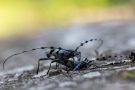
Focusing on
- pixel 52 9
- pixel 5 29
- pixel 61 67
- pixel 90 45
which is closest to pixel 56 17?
pixel 52 9

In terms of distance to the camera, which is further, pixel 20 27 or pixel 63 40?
pixel 20 27

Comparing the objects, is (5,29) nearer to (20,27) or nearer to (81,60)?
(20,27)

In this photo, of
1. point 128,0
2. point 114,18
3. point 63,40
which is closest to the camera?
point 63,40

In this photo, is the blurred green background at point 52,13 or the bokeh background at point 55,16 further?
the blurred green background at point 52,13

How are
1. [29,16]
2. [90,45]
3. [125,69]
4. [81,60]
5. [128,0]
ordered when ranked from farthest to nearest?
[29,16]
[128,0]
[90,45]
[81,60]
[125,69]

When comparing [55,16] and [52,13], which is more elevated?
[52,13]

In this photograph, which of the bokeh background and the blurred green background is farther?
the blurred green background

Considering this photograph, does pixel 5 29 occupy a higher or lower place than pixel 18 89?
higher
